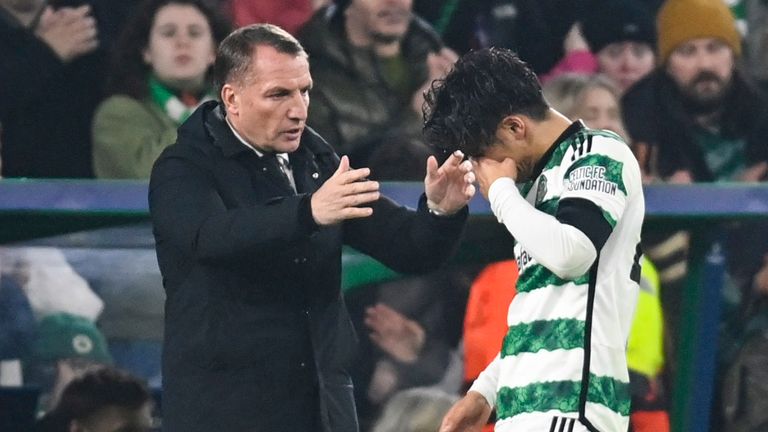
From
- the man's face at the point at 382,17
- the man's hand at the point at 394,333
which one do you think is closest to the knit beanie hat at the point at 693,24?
the man's face at the point at 382,17

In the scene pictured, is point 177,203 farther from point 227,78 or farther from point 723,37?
point 723,37

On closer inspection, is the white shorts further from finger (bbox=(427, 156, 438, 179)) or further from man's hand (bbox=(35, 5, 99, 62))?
man's hand (bbox=(35, 5, 99, 62))

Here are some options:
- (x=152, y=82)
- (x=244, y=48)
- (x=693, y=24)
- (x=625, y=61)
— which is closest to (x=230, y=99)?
(x=244, y=48)

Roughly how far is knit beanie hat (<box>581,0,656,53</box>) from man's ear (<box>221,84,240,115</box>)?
2.52 metres

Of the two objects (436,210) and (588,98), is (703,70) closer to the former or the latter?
(588,98)

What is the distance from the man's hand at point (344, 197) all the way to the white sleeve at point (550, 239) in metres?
0.32

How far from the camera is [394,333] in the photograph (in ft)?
16.5

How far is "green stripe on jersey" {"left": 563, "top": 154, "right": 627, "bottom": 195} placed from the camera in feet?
9.13

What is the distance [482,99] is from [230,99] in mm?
688

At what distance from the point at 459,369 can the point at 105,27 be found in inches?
67.8

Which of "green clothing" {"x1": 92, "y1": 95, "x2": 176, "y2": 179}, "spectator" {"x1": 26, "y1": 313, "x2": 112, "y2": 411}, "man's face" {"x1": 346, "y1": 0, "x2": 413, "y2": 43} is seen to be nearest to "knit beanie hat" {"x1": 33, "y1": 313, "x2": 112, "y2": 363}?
"spectator" {"x1": 26, "y1": 313, "x2": 112, "y2": 411}

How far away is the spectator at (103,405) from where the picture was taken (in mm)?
4891

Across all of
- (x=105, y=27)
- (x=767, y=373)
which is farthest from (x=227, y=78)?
(x=767, y=373)

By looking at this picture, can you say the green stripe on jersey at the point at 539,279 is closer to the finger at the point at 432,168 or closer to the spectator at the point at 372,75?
the finger at the point at 432,168
